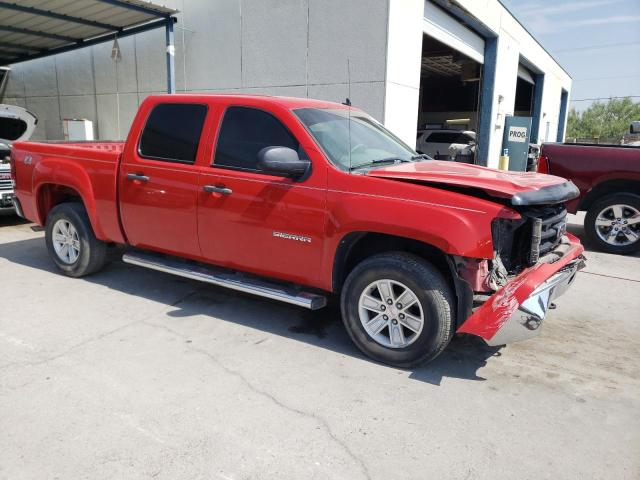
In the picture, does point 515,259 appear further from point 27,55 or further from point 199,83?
point 27,55

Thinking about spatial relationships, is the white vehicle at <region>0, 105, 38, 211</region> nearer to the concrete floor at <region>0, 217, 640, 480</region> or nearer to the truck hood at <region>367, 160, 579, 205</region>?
the concrete floor at <region>0, 217, 640, 480</region>

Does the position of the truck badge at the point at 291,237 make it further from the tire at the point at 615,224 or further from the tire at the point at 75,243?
the tire at the point at 615,224

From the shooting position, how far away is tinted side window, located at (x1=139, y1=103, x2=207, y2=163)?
182 inches

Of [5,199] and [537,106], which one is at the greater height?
[537,106]

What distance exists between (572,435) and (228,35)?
10495 millimetres

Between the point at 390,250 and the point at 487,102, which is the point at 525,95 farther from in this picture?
the point at 390,250

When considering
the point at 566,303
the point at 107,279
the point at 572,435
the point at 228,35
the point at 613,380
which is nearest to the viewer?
the point at 572,435

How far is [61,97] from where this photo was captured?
15.5 metres

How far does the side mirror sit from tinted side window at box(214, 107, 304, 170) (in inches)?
9.6

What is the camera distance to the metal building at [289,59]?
31.1 ft

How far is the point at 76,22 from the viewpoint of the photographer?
11.8 m

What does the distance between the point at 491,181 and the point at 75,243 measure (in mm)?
4472

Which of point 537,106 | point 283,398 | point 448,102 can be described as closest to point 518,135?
point 537,106

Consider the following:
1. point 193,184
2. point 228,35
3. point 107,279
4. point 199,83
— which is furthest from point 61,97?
point 193,184
